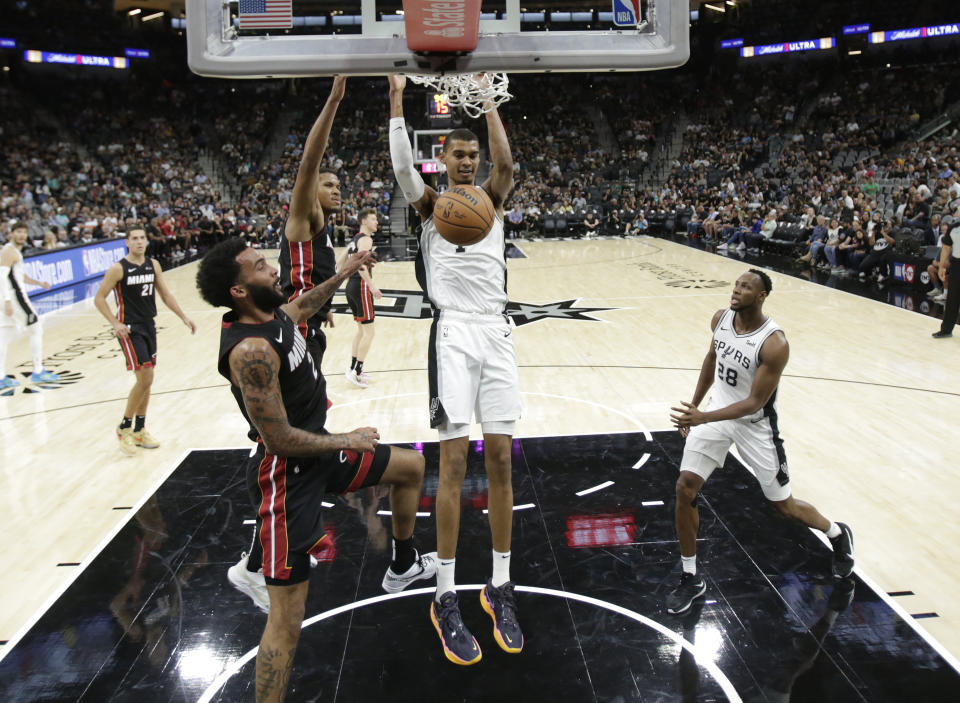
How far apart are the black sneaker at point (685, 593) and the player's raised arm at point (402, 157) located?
2132mm

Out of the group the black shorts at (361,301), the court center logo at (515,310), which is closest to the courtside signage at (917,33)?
the court center logo at (515,310)

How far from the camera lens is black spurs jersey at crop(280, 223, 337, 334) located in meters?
4.46

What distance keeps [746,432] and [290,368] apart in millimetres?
2143

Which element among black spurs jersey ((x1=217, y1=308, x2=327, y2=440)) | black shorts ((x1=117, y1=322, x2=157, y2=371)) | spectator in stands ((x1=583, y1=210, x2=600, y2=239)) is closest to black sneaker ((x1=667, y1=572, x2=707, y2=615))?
black spurs jersey ((x1=217, y1=308, x2=327, y2=440))

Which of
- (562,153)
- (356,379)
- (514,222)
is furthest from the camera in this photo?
(562,153)

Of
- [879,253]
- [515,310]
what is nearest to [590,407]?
[515,310]

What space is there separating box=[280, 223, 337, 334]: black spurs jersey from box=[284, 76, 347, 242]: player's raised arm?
108 mm

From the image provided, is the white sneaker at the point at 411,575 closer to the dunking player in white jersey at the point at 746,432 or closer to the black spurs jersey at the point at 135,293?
the dunking player in white jersey at the point at 746,432

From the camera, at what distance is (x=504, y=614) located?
3.37 metres

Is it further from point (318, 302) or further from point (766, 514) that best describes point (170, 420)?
point (766, 514)

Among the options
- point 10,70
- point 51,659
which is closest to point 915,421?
point 51,659

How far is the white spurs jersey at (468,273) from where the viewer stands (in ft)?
11.4

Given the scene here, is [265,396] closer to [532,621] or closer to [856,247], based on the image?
[532,621]

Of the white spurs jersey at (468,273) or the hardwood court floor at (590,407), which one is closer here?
the white spurs jersey at (468,273)
